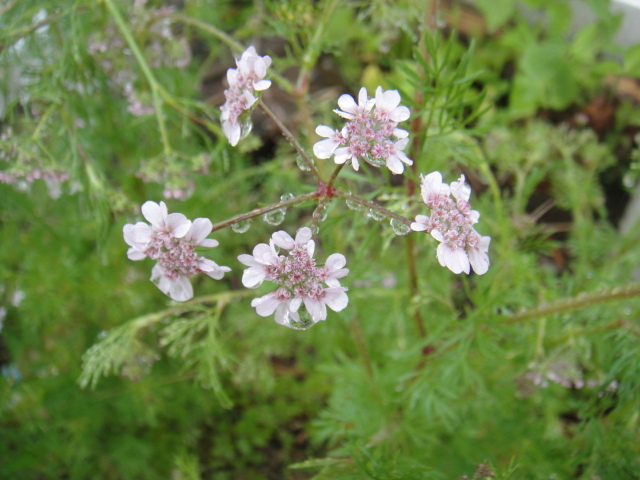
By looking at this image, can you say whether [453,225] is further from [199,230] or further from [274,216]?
[199,230]

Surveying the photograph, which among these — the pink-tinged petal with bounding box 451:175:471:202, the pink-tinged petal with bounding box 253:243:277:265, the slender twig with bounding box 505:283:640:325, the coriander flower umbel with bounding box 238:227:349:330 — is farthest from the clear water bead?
the slender twig with bounding box 505:283:640:325

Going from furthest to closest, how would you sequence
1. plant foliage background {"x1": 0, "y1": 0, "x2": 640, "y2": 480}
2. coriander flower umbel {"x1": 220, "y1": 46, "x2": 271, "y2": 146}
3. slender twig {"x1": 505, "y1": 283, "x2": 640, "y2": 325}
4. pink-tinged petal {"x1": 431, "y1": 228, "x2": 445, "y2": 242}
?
plant foliage background {"x1": 0, "y1": 0, "x2": 640, "y2": 480}
slender twig {"x1": 505, "y1": 283, "x2": 640, "y2": 325}
coriander flower umbel {"x1": 220, "y1": 46, "x2": 271, "y2": 146}
pink-tinged petal {"x1": 431, "y1": 228, "x2": 445, "y2": 242}

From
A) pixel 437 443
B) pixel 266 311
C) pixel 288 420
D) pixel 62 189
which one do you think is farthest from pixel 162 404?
pixel 266 311

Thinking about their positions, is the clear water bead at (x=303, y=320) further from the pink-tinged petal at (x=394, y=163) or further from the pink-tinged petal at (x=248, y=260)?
the pink-tinged petal at (x=394, y=163)

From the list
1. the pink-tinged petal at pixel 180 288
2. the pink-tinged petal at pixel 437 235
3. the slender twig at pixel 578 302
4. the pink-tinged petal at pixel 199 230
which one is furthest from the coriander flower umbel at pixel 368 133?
the slender twig at pixel 578 302

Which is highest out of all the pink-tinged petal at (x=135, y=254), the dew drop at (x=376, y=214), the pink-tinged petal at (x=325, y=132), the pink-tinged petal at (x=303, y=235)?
the pink-tinged petal at (x=325, y=132)

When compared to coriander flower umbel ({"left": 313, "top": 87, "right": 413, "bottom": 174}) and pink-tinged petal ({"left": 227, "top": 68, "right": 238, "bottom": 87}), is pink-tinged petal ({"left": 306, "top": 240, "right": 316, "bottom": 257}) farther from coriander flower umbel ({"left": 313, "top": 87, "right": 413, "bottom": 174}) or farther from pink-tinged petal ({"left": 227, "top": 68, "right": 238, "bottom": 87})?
pink-tinged petal ({"left": 227, "top": 68, "right": 238, "bottom": 87})
